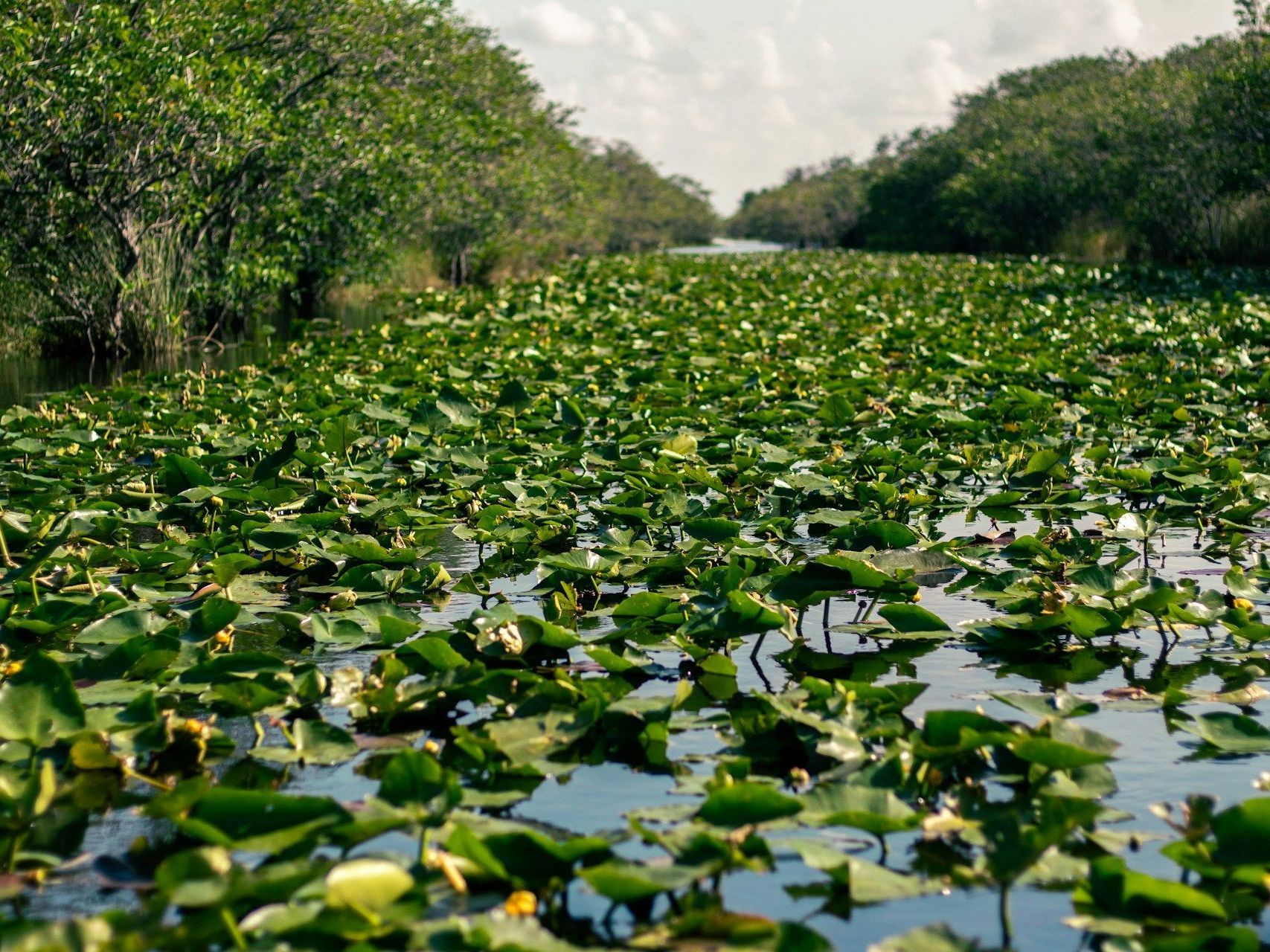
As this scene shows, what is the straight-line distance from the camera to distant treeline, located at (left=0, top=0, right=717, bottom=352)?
379 inches

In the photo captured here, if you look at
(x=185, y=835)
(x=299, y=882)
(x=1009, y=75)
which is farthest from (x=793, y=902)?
(x=1009, y=75)

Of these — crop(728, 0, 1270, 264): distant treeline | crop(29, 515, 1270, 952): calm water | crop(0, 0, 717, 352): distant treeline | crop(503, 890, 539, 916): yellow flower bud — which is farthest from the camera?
crop(728, 0, 1270, 264): distant treeline

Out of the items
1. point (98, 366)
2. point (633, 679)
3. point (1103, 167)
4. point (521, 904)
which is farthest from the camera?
point (1103, 167)

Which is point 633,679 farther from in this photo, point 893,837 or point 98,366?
point 98,366

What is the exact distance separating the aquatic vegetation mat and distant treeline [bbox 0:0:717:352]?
3.94 metres

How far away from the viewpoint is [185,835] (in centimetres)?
218

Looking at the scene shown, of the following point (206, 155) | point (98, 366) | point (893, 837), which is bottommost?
point (893, 837)

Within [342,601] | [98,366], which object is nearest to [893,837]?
[342,601]

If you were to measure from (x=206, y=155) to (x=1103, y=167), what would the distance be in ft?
79.3

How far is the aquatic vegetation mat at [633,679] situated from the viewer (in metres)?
1.89

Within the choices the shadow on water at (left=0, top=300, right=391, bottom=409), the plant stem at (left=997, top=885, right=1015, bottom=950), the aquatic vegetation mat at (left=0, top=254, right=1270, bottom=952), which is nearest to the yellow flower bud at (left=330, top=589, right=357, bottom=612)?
the aquatic vegetation mat at (left=0, top=254, right=1270, bottom=952)

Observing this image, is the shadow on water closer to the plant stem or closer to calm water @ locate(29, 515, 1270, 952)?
calm water @ locate(29, 515, 1270, 952)

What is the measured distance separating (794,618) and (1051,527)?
60.4 inches

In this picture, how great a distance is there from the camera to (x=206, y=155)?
35.7ft
